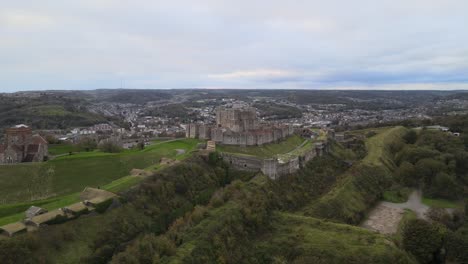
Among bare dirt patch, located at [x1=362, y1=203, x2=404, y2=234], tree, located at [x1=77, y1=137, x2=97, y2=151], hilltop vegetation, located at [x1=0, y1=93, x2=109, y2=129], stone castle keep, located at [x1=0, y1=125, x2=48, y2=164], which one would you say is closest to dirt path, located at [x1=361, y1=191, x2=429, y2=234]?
bare dirt patch, located at [x1=362, y1=203, x2=404, y2=234]

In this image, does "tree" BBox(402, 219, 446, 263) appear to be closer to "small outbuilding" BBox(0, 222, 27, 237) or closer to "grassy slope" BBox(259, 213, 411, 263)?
"grassy slope" BBox(259, 213, 411, 263)

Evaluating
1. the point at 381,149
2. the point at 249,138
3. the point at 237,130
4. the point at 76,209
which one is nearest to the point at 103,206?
the point at 76,209

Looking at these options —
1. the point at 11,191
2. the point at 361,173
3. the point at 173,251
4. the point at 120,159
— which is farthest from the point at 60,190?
the point at 361,173

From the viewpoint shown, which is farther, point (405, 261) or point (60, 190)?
point (60, 190)

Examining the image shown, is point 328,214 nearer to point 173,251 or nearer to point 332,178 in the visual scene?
point 332,178

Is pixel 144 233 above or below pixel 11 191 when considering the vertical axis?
below

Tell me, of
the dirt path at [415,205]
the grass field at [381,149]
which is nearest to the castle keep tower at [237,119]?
the grass field at [381,149]

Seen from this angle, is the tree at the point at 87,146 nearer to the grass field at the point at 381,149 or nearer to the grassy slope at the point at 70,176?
the grassy slope at the point at 70,176
